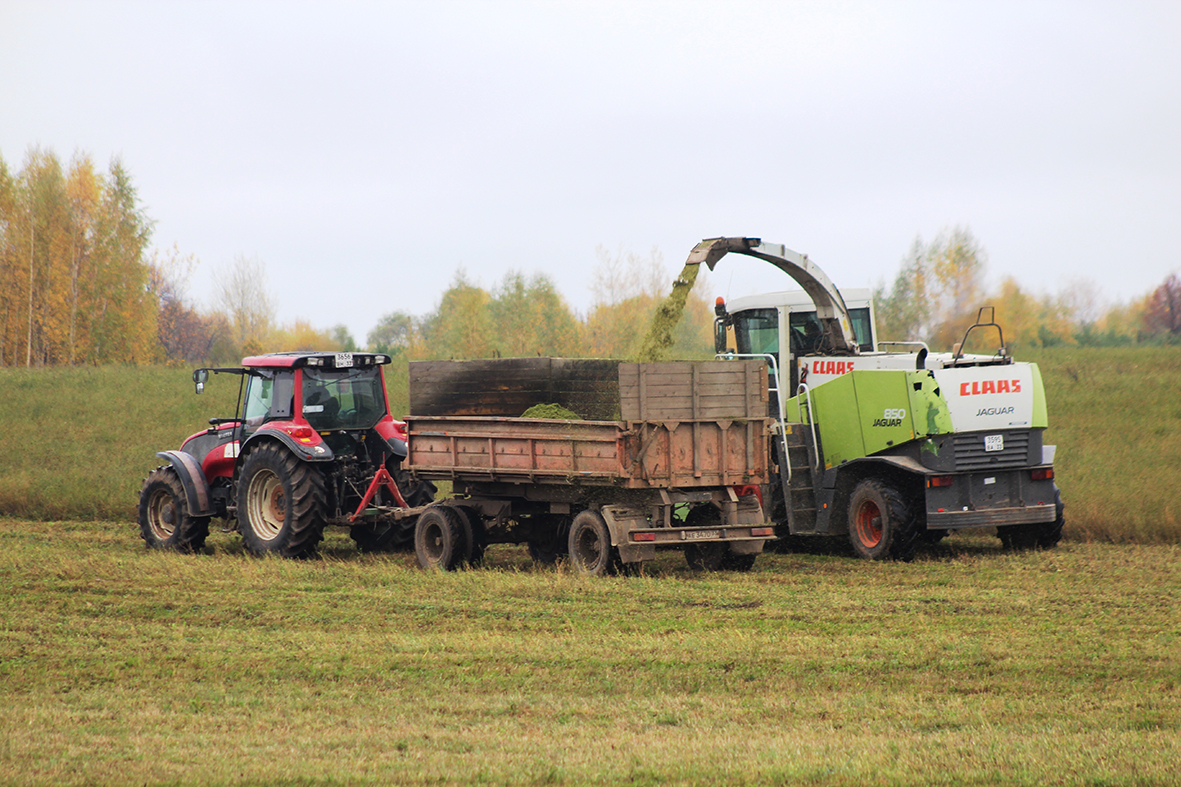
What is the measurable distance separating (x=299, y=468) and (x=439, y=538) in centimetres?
166

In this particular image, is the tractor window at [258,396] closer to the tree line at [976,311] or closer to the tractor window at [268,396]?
the tractor window at [268,396]

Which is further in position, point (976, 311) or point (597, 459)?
point (976, 311)

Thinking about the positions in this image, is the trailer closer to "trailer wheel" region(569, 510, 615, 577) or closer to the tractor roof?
"trailer wheel" region(569, 510, 615, 577)

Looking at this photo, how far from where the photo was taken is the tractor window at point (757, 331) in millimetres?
14820

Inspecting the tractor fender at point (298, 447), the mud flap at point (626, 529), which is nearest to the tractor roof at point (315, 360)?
the tractor fender at point (298, 447)

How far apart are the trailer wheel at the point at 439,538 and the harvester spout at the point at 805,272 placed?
4.02 meters

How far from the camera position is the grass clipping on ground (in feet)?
41.7

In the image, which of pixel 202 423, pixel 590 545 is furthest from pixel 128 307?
pixel 590 545

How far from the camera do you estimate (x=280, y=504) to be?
13.0 meters

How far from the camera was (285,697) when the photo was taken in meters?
6.65

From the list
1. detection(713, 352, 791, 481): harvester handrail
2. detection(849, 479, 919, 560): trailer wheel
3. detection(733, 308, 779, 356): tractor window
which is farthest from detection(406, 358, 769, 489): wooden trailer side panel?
detection(733, 308, 779, 356): tractor window

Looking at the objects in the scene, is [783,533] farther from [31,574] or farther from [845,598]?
[31,574]

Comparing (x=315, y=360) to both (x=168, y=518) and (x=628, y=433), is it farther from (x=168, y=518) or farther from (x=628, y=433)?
(x=628, y=433)

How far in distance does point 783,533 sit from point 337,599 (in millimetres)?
5498
